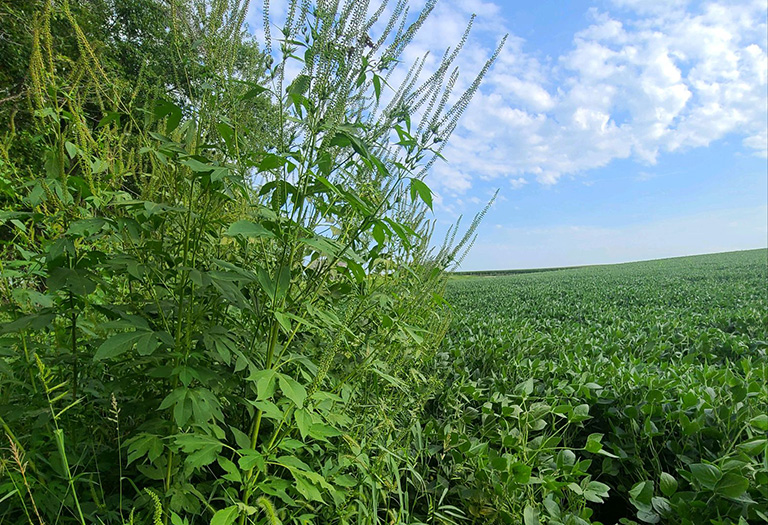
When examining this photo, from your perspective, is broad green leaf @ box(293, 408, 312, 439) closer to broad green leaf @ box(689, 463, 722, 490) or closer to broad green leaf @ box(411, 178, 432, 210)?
broad green leaf @ box(411, 178, 432, 210)

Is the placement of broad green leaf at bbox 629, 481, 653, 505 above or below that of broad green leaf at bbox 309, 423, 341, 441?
below

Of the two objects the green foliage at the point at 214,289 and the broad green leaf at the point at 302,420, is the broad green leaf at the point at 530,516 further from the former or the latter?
the broad green leaf at the point at 302,420

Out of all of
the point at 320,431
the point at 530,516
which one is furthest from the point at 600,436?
the point at 320,431

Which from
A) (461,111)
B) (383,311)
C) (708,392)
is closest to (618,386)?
(708,392)

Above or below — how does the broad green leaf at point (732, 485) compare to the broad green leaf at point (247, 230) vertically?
below

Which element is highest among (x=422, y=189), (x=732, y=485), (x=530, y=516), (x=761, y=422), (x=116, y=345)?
(x=422, y=189)

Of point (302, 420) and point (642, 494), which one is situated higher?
point (302, 420)

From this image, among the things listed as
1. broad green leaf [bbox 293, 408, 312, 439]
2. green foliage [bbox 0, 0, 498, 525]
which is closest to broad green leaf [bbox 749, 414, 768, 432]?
green foliage [bbox 0, 0, 498, 525]

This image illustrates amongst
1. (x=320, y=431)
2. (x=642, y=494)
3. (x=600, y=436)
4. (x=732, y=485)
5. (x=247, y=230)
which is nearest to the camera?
(x=247, y=230)

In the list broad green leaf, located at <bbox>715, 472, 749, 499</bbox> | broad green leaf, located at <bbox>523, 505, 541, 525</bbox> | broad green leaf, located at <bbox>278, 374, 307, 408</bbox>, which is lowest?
broad green leaf, located at <bbox>523, 505, 541, 525</bbox>

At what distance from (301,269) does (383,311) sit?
65 cm

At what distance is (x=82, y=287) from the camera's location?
1416 mm

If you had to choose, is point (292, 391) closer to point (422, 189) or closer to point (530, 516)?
point (422, 189)

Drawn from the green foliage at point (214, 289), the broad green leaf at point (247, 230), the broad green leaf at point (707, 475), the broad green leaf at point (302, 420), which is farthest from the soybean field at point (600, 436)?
the broad green leaf at point (247, 230)
